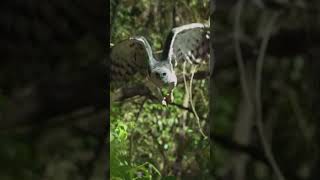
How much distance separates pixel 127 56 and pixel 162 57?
8cm

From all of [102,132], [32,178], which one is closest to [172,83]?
[102,132]

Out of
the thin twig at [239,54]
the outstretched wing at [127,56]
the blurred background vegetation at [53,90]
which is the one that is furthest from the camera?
the thin twig at [239,54]

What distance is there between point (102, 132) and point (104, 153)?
53 mm

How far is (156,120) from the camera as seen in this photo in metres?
1.41

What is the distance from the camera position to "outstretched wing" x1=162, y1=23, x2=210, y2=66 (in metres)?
1.41

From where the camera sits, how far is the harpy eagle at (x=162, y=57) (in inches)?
54.6

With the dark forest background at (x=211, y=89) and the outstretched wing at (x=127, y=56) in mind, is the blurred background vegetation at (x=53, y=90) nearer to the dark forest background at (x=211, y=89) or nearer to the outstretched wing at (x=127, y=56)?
the dark forest background at (x=211, y=89)

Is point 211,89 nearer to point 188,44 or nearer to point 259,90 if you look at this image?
point 259,90

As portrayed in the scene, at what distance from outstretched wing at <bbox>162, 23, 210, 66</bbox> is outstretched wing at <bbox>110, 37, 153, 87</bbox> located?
5 cm

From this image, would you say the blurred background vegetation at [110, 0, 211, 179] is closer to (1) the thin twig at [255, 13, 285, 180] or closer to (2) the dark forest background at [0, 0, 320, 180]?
(2) the dark forest background at [0, 0, 320, 180]

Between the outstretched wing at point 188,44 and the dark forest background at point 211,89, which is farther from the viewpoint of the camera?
the dark forest background at point 211,89

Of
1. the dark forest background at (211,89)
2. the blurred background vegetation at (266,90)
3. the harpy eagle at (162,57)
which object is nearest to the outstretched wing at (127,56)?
the harpy eagle at (162,57)

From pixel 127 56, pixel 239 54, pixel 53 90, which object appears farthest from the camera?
pixel 239 54

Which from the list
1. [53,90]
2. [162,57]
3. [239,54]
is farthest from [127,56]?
[239,54]
